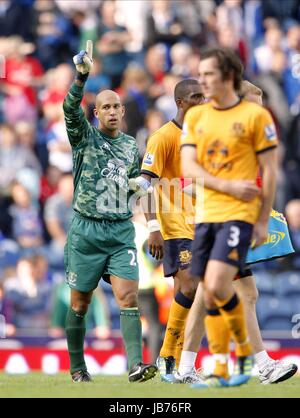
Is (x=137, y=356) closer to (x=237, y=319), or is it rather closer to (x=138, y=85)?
(x=237, y=319)

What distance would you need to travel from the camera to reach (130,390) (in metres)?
8.51

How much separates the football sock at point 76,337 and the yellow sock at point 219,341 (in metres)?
2.02

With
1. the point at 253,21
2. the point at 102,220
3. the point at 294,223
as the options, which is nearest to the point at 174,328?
the point at 102,220

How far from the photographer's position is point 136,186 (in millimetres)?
9383

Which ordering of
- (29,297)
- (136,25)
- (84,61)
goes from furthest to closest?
(136,25) → (29,297) → (84,61)

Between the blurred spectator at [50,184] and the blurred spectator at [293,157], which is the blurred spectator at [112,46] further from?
the blurred spectator at [293,157]

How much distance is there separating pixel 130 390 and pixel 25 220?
28.7 ft

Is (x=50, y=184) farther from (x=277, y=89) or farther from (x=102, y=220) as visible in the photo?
(x=102, y=220)

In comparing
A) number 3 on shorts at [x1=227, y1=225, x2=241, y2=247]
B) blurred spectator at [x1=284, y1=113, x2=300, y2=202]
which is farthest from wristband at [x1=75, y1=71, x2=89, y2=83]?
blurred spectator at [x1=284, y1=113, x2=300, y2=202]

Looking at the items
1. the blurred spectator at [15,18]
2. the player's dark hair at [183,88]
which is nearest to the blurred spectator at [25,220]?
the blurred spectator at [15,18]

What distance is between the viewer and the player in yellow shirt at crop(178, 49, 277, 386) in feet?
25.8

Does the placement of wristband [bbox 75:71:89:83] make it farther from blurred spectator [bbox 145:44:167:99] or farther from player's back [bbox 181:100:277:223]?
blurred spectator [bbox 145:44:167:99]

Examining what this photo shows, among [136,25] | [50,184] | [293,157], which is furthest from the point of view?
[136,25]
